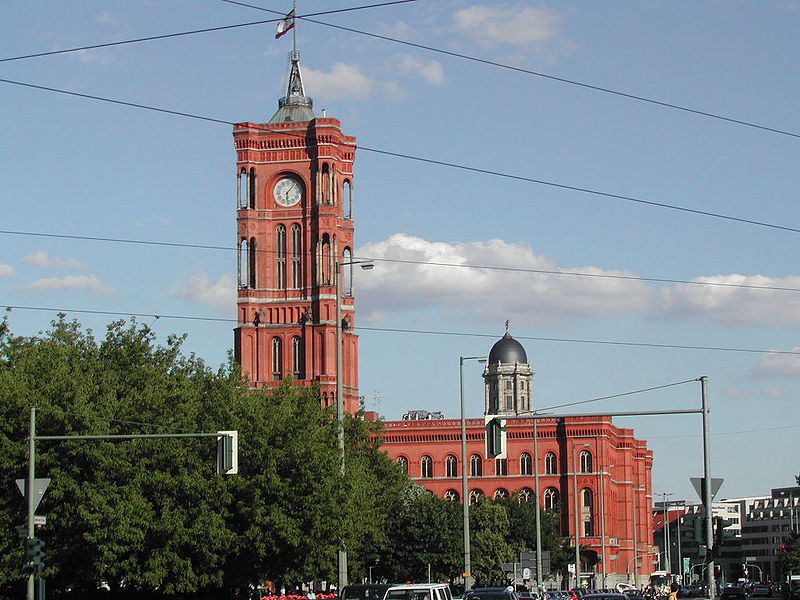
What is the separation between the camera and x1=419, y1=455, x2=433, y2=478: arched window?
149 m

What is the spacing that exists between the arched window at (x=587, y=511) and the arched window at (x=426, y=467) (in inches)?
619

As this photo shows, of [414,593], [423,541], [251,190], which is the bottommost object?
[423,541]

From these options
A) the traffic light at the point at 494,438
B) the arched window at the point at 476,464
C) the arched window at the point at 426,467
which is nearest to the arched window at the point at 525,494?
the arched window at the point at 476,464

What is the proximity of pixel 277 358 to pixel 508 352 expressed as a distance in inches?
2735

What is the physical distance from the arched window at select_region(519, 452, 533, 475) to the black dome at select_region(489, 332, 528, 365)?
4312cm

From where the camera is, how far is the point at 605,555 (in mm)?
141375

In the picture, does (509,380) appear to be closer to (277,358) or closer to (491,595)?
(277,358)

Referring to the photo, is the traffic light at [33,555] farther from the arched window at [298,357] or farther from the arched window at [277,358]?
the arched window at [277,358]

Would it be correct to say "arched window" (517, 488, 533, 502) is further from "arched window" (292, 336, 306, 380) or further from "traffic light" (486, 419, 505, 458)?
"traffic light" (486, 419, 505, 458)

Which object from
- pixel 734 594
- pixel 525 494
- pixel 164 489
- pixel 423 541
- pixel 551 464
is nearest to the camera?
pixel 164 489

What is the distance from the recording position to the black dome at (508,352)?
190 meters

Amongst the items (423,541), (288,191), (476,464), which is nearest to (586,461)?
(476,464)

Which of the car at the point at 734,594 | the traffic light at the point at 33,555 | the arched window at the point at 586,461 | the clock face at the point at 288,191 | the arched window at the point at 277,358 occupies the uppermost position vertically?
the clock face at the point at 288,191

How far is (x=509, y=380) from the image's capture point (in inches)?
7416
